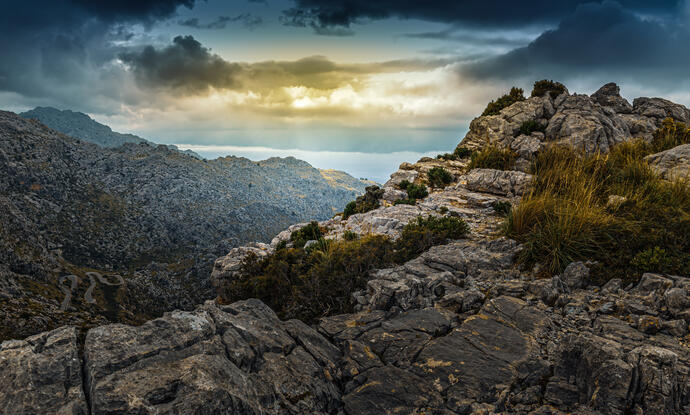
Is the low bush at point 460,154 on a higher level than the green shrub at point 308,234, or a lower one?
higher

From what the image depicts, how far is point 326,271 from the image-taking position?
1012 centimetres

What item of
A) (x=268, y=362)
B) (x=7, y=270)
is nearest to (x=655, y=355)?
(x=268, y=362)

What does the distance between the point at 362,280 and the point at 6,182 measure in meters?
227

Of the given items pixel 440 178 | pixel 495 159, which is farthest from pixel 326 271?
pixel 495 159

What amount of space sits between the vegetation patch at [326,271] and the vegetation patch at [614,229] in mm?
3035

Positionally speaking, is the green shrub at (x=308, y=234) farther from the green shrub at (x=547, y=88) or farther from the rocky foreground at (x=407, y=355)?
the green shrub at (x=547, y=88)

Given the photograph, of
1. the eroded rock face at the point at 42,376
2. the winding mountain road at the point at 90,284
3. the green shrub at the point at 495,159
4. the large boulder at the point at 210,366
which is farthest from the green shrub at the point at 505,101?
the winding mountain road at the point at 90,284

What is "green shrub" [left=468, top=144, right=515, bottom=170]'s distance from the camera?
19.6m

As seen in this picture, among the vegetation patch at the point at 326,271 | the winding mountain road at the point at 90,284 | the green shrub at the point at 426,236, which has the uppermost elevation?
the green shrub at the point at 426,236

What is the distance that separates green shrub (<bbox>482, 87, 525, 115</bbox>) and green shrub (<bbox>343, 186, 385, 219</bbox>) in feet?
52.7

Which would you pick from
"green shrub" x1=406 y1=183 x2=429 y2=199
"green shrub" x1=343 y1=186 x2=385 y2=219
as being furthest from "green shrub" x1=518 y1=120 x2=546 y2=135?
"green shrub" x1=343 y1=186 x2=385 y2=219

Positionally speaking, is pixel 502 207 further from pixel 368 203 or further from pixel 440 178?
pixel 368 203

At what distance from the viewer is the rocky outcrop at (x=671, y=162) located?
12500 mm

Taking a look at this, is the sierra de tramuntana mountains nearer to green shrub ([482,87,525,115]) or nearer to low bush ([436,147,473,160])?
low bush ([436,147,473,160])
